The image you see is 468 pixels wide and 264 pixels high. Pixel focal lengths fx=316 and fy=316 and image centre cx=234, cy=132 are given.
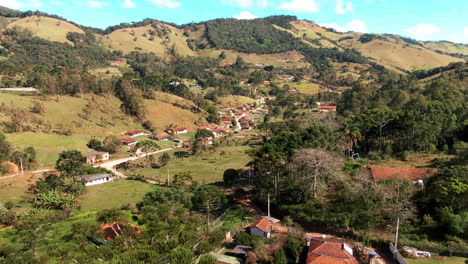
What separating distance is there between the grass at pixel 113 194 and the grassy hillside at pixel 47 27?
144856 millimetres

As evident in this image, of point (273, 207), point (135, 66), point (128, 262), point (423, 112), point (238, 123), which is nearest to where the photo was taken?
point (128, 262)

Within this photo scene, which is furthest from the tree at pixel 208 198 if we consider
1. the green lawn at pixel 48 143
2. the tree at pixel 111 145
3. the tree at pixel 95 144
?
the tree at pixel 95 144

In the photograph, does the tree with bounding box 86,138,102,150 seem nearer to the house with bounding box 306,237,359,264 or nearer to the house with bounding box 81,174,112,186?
the house with bounding box 81,174,112,186

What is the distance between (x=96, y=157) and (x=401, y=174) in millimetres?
45805

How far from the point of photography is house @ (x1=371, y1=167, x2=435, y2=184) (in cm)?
2825

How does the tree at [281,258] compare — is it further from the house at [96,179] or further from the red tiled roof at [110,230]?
the house at [96,179]

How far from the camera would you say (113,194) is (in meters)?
37.8

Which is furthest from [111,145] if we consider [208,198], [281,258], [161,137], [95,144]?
[281,258]

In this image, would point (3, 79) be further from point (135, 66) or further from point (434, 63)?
point (434, 63)

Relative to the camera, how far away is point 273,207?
29516 millimetres

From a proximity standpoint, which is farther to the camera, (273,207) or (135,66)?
(135,66)

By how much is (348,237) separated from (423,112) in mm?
28294

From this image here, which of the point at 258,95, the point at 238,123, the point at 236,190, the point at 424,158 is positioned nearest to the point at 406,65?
the point at 258,95

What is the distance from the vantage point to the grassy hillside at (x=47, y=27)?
157975 mm
